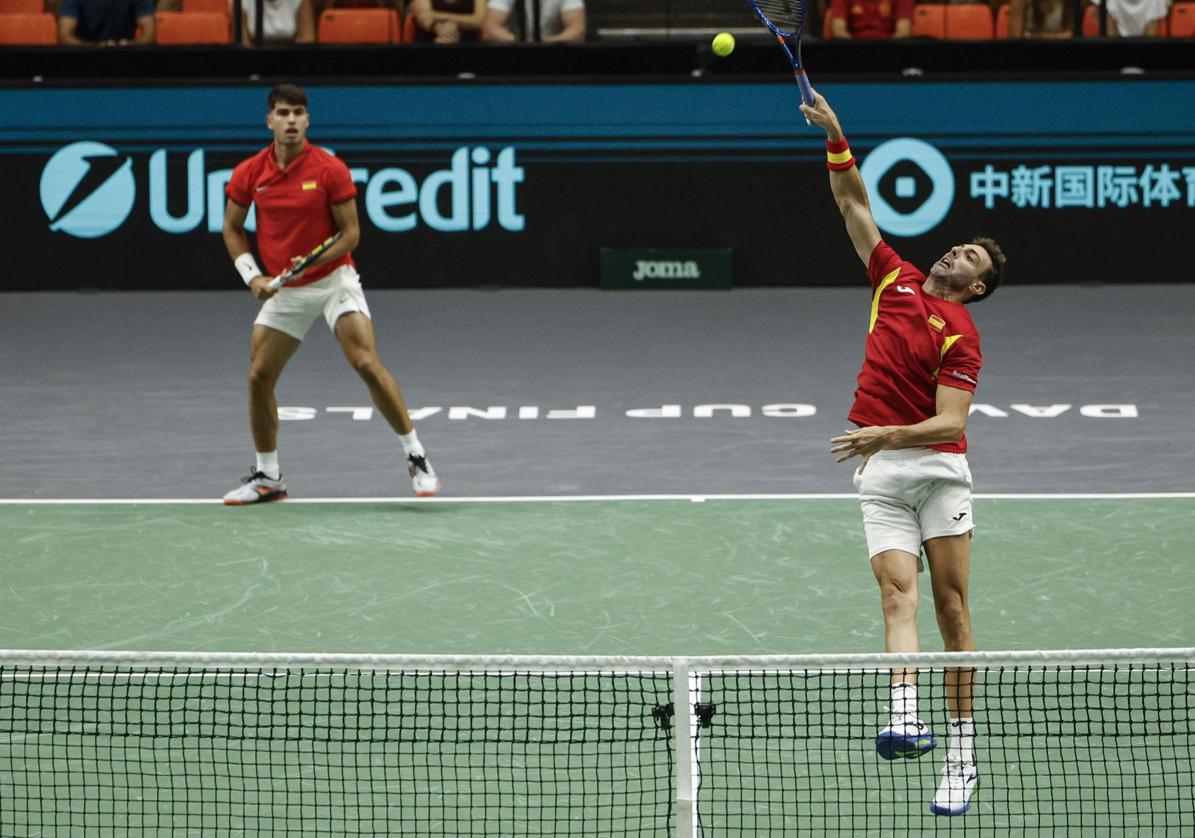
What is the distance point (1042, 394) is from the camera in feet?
40.3

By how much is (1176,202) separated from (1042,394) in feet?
15.3

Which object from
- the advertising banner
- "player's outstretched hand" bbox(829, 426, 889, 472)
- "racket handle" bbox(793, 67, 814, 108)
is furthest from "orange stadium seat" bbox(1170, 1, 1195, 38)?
"player's outstretched hand" bbox(829, 426, 889, 472)

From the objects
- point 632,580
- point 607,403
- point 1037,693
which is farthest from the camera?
point 607,403

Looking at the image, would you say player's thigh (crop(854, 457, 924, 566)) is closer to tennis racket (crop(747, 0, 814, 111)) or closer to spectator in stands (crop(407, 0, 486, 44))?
tennis racket (crop(747, 0, 814, 111))

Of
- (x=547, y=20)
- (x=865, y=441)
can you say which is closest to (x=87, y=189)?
(x=547, y=20)

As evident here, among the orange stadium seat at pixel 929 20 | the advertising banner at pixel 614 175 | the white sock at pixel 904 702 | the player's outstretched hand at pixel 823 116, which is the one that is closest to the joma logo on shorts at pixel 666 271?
the advertising banner at pixel 614 175

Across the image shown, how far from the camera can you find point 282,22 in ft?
54.2

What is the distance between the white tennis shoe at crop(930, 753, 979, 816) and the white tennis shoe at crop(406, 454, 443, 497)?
175 inches

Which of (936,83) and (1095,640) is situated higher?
(936,83)

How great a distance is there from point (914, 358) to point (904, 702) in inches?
44.6

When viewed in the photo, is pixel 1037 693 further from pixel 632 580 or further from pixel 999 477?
pixel 999 477

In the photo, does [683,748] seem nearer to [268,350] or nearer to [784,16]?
[784,16]

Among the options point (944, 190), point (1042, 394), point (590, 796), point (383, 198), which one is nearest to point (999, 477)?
point (1042, 394)

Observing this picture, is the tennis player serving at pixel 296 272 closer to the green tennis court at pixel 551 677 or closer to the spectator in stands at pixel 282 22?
the green tennis court at pixel 551 677
